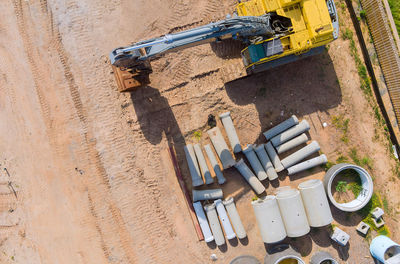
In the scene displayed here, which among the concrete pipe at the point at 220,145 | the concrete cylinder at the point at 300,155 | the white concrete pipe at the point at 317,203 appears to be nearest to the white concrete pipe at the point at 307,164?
the concrete cylinder at the point at 300,155

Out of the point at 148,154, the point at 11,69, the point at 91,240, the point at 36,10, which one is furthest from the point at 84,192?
the point at 36,10

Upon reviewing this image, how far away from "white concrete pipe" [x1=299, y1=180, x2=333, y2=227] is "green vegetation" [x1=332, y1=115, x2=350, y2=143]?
2.97 m

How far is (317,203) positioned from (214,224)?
502cm

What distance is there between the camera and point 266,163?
49.0 feet

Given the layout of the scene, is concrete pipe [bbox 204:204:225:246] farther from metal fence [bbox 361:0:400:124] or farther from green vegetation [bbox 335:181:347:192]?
metal fence [bbox 361:0:400:124]

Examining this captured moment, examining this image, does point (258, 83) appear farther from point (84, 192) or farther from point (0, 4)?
point (0, 4)

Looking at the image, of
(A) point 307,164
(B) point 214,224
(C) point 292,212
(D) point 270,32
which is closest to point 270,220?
(C) point 292,212

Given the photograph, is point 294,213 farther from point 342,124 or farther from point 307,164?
point 342,124

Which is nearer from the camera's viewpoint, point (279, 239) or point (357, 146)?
point (279, 239)

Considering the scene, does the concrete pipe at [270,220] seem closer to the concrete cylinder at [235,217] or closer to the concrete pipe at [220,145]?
the concrete cylinder at [235,217]

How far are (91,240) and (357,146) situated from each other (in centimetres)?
1431

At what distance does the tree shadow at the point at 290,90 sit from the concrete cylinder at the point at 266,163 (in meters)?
0.69

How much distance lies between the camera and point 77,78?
14.6 metres

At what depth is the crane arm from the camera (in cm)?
1087
